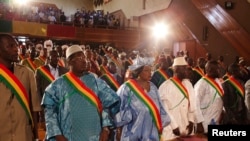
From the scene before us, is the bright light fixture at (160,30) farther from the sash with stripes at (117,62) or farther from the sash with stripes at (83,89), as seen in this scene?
the sash with stripes at (83,89)

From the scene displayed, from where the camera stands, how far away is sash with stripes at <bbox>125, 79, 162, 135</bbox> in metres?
3.88

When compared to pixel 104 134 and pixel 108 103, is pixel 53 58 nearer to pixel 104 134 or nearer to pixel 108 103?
pixel 108 103

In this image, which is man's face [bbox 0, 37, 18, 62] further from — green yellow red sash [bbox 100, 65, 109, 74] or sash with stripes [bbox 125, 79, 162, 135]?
green yellow red sash [bbox 100, 65, 109, 74]

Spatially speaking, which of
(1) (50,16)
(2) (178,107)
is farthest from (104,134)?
(1) (50,16)

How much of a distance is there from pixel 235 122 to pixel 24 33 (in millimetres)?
14212

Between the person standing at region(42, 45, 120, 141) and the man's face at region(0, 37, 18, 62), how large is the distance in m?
0.44

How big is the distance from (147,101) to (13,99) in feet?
4.45

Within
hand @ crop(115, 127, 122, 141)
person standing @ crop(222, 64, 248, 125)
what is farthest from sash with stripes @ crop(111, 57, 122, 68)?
hand @ crop(115, 127, 122, 141)

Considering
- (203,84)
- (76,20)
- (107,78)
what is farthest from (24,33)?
(203,84)

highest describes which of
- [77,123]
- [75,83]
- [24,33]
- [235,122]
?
[24,33]

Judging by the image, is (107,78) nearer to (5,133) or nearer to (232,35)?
(5,133)

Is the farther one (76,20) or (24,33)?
(76,20)

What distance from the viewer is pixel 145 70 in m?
4.03

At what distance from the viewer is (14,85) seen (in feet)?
10.9
